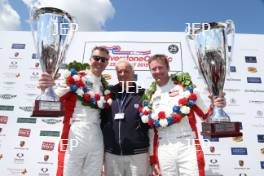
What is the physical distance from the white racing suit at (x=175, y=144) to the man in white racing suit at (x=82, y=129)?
1.59ft

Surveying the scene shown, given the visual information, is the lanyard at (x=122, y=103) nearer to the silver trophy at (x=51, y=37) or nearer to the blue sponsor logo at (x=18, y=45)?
the silver trophy at (x=51, y=37)

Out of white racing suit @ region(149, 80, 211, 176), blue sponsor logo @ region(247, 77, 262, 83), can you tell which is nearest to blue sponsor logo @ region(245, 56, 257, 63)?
blue sponsor logo @ region(247, 77, 262, 83)

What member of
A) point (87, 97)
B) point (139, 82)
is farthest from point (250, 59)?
point (87, 97)

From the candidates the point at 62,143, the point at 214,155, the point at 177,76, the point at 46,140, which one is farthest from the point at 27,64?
the point at 214,155

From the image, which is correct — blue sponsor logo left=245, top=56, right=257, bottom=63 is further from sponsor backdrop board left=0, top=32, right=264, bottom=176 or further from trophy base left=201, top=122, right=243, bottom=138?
trophy base left=201, top=122, right=243, bottom=138

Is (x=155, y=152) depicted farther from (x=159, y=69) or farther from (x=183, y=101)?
(x=159, y=69)

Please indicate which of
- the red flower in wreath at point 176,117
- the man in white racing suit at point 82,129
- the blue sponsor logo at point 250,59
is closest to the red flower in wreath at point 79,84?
the man in white racing suit at point 82,129

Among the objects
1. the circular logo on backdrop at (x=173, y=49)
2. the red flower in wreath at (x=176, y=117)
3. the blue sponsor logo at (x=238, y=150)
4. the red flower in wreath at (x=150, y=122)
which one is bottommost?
the blue sponsor logo at (x=238, y=150)

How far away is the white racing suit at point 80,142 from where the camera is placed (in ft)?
7.25

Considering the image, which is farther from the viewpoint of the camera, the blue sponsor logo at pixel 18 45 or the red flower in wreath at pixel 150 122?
the blue sponsor logo at pixel 18 45

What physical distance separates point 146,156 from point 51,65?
1106mm

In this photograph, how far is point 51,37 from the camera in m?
2.04

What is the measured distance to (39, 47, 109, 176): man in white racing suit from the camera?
2.21m

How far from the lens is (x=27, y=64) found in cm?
423
